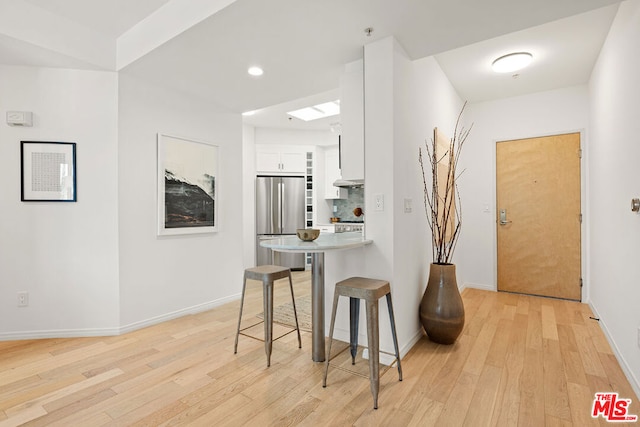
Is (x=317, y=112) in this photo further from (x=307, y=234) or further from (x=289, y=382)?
→ (x=289, y=382)

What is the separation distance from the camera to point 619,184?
91.0 inches

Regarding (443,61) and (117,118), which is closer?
(117,118)

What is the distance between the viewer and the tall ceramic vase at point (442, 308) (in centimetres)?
250

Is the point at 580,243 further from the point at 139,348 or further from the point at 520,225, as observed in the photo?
the point at 139,348

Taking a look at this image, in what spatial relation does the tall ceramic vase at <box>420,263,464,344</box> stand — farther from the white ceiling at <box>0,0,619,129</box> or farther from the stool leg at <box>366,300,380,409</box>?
the white ceiling at <box>0,0,619,129</box>

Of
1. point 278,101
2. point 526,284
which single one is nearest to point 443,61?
point 278,101

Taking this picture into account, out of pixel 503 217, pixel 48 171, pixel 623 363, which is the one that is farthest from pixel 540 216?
pixel 48 171

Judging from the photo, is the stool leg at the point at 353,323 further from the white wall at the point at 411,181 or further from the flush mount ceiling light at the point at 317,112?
the flush mount ceiling light at the point at 317,112

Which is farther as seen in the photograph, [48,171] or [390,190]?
[48,171]

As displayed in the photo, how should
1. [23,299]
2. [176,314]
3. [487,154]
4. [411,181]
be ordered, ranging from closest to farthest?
1. [411,181]
2. [23,299]
3. [176,314]
4. [487,154]

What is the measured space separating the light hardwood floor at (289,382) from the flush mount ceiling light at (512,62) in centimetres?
259

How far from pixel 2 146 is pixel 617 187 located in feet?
16.5

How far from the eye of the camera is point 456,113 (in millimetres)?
4070

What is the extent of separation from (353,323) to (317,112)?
3565 millimetres
